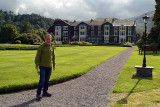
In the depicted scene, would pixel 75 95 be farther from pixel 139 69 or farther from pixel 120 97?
pixel 139 69

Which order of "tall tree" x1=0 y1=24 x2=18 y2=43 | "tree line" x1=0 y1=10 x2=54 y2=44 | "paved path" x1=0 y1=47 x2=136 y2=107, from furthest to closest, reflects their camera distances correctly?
"tall tree" x1=0 y1=24 x2=18 y2=43 → "tree line" x1=0 y1=10 x2=54 y2=44 → "paved path" x1=0 y1=47 x2=136 y2=107

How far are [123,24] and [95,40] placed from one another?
14607mm

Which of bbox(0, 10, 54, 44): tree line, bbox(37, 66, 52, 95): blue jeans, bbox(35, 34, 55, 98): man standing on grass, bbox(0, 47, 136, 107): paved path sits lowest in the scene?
bbox(0, 47, 136, 107): paved path

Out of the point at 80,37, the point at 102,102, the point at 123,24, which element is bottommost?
the point at 102,102

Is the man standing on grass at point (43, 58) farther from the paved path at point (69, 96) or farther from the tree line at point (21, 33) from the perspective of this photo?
the tree line at point (21, 33)

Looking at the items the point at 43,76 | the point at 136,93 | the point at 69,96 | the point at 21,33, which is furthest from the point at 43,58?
the point at 21,33

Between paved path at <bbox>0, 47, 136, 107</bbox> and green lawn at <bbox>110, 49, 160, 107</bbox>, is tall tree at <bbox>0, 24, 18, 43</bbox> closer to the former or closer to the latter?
paved path at <bbox>0, 47, 136, 107</bbox>

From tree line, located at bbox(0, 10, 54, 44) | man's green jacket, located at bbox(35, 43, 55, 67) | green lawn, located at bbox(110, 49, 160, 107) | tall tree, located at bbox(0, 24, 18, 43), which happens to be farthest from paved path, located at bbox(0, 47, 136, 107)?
tall tree, located at bbox(0, 24, 18, 43)

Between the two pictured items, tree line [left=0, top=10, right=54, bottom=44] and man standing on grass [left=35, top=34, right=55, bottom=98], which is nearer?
man standing on grass [left=35, top=34, right=55, bottom=98]

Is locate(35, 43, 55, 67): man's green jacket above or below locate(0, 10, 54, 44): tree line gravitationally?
below

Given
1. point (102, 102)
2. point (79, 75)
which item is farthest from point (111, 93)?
point (79, 75)

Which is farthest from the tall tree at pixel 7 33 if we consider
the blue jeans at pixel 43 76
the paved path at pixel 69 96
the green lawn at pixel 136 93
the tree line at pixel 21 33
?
the green lawn at pixel 136 93

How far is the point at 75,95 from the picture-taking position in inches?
238

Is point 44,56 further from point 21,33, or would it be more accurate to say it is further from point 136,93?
point 21,33
